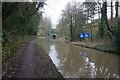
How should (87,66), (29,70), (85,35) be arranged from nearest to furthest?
(29,70) < (87,66) < (85,35)

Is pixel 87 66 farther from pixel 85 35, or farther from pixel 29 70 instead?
pixel 85 35

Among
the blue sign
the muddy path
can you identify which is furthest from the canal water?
the blue sign

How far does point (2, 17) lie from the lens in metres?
8.73

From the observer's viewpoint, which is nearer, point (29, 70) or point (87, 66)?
point (29, 70)

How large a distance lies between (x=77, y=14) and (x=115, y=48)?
79.9 ft

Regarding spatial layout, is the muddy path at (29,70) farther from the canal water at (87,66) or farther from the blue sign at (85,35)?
the blue sign at (85,35)

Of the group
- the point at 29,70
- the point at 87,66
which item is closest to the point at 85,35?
the point at 87,66

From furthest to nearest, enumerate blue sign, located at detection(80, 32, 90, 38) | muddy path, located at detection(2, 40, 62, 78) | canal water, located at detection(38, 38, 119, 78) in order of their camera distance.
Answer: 1. blue sign, located at detection(80, 32, 90, 38)
2. canal water, located at detection(38, 38, 119, 78)
3. muddy path, located at detection(2, 40, 62, 78)

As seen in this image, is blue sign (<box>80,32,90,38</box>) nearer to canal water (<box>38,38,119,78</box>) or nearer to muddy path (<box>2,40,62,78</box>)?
canal water (<box>38,38,119,78</box>)

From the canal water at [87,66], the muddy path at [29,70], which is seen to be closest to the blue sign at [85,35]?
the canal water at [87,66]

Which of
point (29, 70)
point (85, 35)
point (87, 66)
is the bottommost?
point (87, 66)

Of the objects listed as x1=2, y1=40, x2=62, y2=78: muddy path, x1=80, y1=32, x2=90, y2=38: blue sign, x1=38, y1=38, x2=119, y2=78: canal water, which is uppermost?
x1=80, y1=32, x2=90, y2=38: blue sign

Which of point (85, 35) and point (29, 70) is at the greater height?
point (85, 35)

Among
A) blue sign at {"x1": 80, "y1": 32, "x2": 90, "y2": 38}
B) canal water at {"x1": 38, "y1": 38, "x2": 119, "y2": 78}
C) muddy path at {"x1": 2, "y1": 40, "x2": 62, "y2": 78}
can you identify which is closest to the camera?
muddy path at {"x1": 2, "y1": 40, "x2": 62, "y2": 78}
